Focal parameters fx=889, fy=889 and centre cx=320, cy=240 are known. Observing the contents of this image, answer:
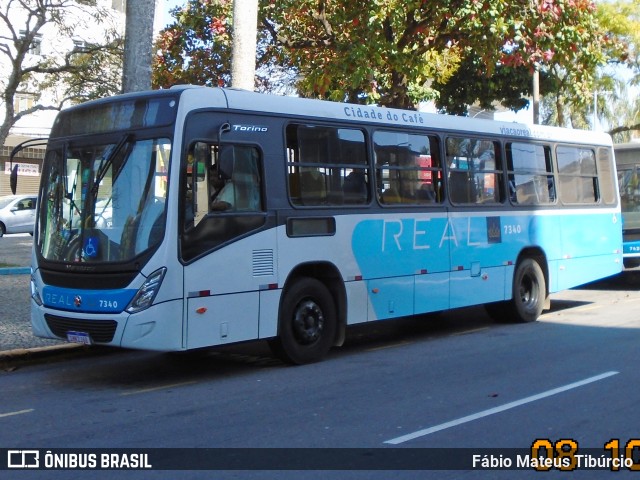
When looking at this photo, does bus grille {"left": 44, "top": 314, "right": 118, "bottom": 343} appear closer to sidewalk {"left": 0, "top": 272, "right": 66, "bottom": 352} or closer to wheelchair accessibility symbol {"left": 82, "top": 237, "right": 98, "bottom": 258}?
wheelchair accessibility symbol {"left": 82, "top": 237, "right": 98, "bottom": 258}

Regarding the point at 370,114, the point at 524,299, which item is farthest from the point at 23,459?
the point at 524,299

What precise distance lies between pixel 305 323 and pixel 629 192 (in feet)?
39.8

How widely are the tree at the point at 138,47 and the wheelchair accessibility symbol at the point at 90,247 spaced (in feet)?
14.2

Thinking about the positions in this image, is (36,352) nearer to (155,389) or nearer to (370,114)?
(155,389)

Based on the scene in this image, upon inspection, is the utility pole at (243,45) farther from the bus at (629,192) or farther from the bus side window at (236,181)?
the bus at (629,192)

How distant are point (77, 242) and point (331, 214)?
10.1 feet

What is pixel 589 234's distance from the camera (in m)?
15.9

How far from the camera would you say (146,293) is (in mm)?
9109

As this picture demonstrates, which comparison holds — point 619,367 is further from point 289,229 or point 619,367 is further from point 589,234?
point 589,234

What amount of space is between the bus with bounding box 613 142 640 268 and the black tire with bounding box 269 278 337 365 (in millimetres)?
10682

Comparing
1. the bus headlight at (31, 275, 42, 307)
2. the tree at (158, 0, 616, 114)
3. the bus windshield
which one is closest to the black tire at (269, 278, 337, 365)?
the bus windshield

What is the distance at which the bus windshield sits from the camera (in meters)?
9.32

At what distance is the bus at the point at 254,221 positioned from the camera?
366 inches

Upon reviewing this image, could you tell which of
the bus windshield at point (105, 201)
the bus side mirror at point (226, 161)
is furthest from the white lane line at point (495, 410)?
the bus side mirror at point (226, 161)
